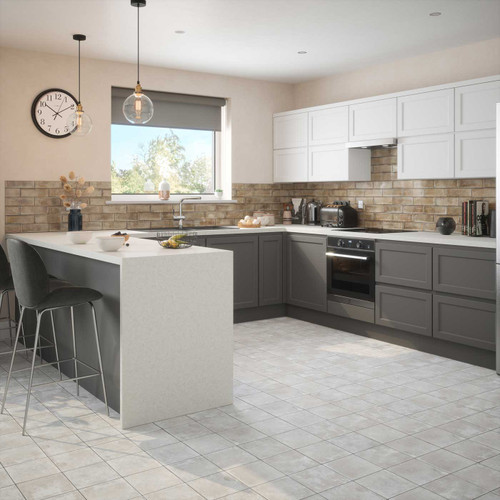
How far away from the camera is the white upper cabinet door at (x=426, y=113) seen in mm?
5102

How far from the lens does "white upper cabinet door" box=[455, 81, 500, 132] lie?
15.6ft

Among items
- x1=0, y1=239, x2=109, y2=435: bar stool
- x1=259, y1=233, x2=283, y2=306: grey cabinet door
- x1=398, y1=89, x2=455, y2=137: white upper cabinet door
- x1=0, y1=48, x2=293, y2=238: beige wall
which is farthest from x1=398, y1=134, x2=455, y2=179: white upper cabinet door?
x1=0, y1=239, x2=109, y2=435: bar stool

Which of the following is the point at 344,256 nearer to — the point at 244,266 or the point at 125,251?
the point at 244,266

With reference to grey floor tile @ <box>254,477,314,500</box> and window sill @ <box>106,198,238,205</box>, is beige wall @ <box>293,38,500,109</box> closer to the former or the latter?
window sill @ <box>106,198,238,205</box>

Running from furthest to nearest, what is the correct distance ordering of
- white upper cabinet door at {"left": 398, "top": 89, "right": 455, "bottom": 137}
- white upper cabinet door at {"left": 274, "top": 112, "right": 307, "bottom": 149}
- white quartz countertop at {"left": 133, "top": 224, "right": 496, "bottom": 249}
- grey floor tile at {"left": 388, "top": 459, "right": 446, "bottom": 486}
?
white upper cabinet door at {"left": 274, "top": 112, "right": 307, "bottom": 149}
white upper cabinet door at {"left": 398, "top": 89, "right": 455, "bottom": 137}
white quartz countertop at {"left": 133, "top": 224, "right": 496, "bottom": 249}
grey floor tile at {"left": 388, "top": 459, "right": 446, "bottom": 486}

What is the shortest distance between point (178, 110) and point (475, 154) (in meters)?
3.08

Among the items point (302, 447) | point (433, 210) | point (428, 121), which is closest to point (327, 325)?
point (433, 210)

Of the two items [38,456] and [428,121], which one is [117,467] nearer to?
[38,456]

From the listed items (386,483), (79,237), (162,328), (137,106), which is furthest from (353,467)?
(137,106)

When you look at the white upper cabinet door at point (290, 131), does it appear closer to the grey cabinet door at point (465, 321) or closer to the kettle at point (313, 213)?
the kettle at point (313, 213)

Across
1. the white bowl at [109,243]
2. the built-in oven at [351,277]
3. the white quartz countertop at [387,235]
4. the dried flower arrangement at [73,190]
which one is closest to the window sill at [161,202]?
the dried flower arrangement at [73,190]

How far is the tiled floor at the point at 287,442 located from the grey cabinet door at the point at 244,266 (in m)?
1.60

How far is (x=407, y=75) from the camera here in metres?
5.87

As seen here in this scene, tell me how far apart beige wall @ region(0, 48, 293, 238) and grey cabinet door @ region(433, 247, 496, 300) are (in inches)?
111
